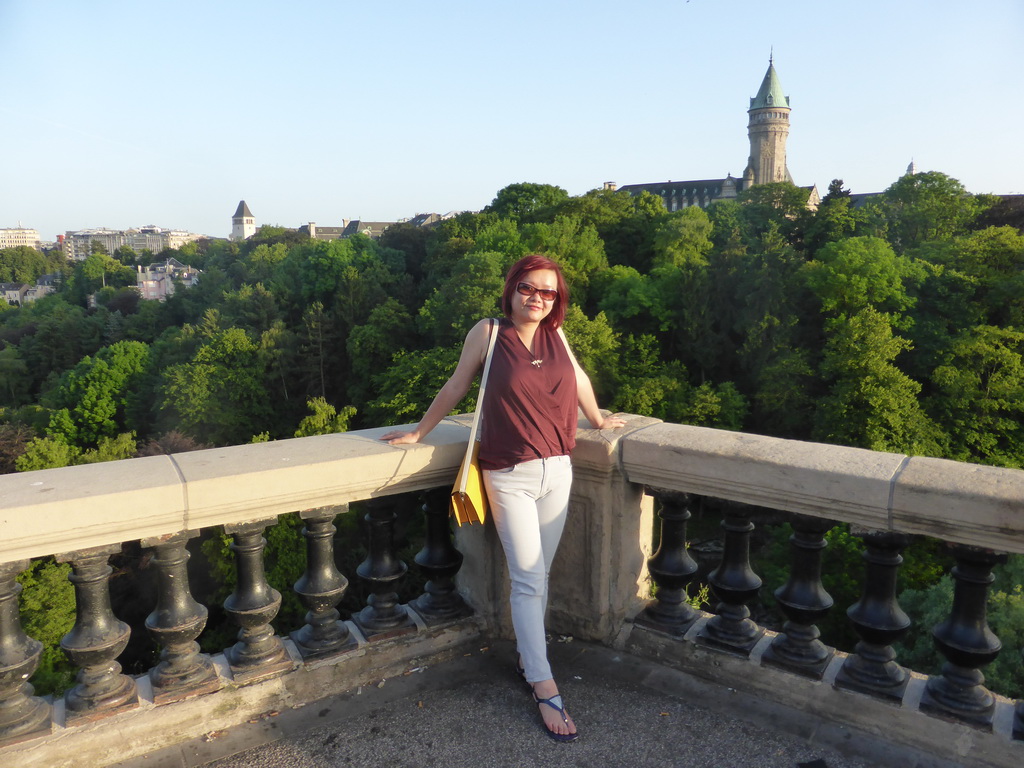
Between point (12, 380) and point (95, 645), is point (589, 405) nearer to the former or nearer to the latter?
point (95, 645)

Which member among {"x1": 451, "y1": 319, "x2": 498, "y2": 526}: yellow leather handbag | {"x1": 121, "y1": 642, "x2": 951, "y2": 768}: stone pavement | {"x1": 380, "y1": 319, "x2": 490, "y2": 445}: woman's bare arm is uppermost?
{"x1": 380, "y1": 319, "x2": 490, "y2": 445}: woman's bare arm

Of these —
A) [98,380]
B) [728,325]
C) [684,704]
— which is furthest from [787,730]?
[98,380]

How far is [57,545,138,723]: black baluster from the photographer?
8.69 feet

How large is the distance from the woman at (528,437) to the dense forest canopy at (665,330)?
2716 cm

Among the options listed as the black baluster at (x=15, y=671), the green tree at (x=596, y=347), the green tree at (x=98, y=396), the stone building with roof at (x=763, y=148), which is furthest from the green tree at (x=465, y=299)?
the stone building with roof at (x=763, y=148)

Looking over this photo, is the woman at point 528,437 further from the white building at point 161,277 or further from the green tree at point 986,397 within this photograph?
the white building at point 161,277

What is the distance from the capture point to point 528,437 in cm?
295

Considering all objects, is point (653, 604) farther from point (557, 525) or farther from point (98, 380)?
point (98, 380)

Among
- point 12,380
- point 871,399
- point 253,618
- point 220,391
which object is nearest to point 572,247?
point 871,399

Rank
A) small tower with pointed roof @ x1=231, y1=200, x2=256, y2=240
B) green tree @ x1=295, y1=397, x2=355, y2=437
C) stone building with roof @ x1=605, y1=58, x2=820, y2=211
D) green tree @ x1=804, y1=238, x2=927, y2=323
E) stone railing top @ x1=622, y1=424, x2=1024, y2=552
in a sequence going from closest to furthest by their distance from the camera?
stone railing top @ x1=622, y1=424, x2=1024, y2=552 < green tree @ x1=295, y1=397, x2=355, y2=437 < green tree @ x1=804, y1=238, x2=927, y2=323 < stone building with roof @ x1=605, y1=58, x2=820, y2=211 < small tower with pointed roof @ x1=231, y1=200, x2=256, y2=240

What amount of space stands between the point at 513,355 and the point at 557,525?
2.21 ft

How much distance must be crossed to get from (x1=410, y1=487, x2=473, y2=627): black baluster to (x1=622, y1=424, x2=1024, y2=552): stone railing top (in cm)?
86

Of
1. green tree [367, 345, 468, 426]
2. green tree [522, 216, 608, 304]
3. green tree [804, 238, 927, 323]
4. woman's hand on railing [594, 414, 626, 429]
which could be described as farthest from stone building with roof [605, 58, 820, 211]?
woman's hand on railing [594, 414, 626, 429]

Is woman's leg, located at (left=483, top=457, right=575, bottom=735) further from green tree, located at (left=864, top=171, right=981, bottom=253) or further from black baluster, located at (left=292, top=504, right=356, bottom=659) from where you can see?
green tree, located at (left=864, top=171, right=981, bottom=253)
